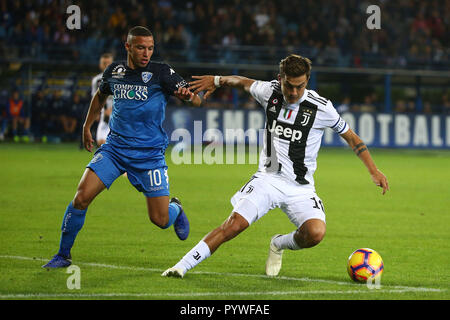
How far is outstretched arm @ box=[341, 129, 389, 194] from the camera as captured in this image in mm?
6945

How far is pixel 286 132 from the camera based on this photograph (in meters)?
7.15

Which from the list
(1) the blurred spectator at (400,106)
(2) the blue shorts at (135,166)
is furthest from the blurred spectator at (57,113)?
(2) the blue shorts at (135,166)

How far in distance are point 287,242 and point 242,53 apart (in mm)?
23463

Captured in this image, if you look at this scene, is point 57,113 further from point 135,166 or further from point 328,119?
point 328,119

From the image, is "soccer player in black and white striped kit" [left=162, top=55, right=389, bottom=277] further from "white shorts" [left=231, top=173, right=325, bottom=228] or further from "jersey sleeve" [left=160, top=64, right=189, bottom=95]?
"jersey sleeve" [left=160, top=64, right=189, bottom=95]

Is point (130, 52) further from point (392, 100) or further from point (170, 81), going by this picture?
point (392, 100)

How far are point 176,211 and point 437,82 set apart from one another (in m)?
26.3

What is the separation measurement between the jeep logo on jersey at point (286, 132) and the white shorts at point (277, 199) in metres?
0.39

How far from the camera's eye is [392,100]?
34.9m

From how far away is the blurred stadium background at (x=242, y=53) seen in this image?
2653 cm

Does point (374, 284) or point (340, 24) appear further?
point (340, 24)

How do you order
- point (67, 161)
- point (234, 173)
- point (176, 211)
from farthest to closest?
point (67, 161)
point (234, 173)
point (176, 211)

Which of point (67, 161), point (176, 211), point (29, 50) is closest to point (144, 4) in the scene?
point (29, 50)

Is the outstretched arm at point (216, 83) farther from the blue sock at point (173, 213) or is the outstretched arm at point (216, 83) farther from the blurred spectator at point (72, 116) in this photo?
the blurred spectator at point (72, 116)
